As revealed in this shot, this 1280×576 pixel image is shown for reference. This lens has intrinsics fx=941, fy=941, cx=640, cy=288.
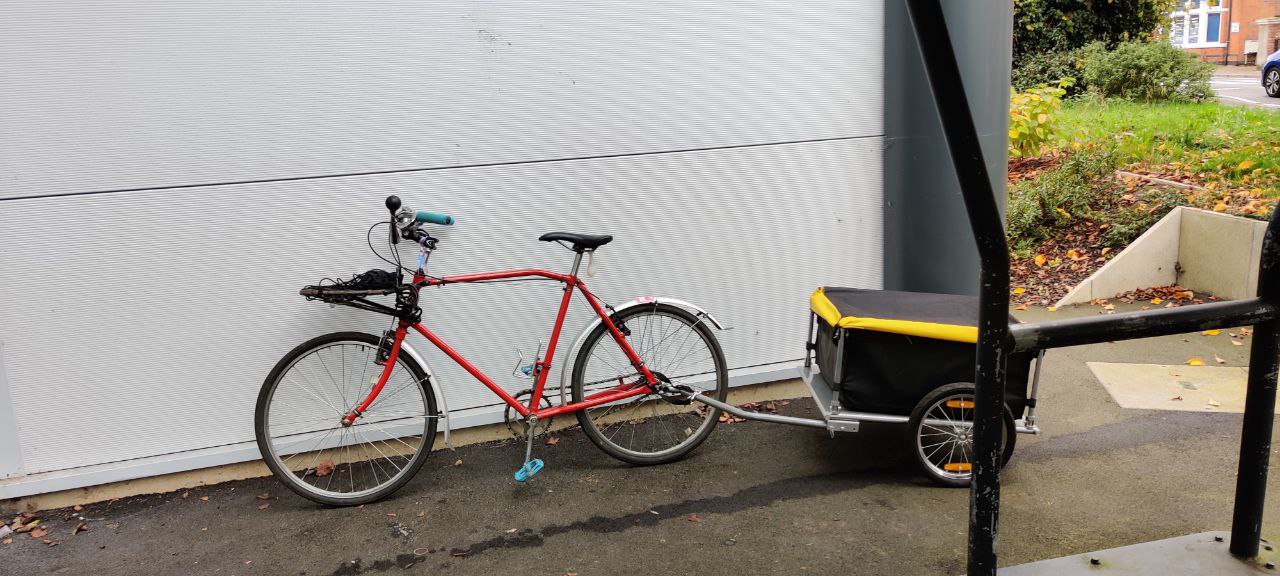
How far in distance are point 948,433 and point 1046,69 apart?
16.9 metres

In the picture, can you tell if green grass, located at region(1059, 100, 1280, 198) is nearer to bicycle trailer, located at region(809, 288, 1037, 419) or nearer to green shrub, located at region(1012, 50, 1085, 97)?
bicycle trailer, located at region(809, 288, 1037, 419)

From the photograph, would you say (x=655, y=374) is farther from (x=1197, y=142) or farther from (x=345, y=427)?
(x=1197, y=142)

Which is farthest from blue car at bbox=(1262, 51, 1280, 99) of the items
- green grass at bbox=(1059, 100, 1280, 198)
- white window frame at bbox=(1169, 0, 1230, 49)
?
white window frame at bbox=(1169, 0, 1230, 49)

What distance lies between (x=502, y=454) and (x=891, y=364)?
76.7 inches

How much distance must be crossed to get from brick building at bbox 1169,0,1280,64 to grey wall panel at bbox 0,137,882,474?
2455cm

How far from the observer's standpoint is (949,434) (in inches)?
158

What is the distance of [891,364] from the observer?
396cm

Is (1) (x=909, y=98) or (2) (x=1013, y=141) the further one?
(2) (x=1013, y=141)

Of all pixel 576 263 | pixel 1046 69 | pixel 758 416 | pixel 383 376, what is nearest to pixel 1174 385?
pixel 758 416

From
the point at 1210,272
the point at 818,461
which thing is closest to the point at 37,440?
the point at 818,461

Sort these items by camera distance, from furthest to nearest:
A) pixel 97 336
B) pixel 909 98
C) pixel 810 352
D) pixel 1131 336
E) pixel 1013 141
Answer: pixel 1013 141
pixel 909 98
pixel 810 352
pixel 97 336
pixel 1131 336

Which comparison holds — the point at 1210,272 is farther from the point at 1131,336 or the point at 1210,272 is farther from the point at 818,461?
the point at 1131,336

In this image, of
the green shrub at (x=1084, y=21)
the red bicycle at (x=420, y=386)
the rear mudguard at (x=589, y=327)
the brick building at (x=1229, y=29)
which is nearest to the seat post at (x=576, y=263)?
the red bicycle at (x=420, y=386)

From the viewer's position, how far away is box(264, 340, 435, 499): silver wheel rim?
4.36 meters
